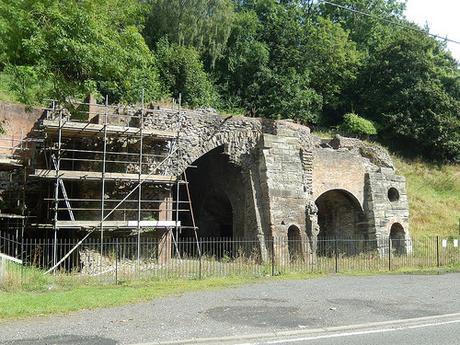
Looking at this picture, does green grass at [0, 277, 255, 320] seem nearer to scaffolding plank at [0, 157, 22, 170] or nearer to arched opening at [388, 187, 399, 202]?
scaffolding plank at [0, 157, 22, 170]

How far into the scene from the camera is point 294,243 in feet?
78.9

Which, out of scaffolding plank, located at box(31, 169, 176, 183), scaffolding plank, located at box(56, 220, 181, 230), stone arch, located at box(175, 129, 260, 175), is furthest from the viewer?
stone arch, located at box(175, 129, 260, 175)

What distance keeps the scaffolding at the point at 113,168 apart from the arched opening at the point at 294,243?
5.30m

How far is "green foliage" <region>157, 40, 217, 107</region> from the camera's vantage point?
129ft

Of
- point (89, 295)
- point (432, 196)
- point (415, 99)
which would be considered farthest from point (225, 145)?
point (415, 99)

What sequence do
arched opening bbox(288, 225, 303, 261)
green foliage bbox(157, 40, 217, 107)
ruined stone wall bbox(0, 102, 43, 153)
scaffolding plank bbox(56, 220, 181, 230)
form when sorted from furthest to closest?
green foliage bbox(157, 40, 217, 107)
ruined stone wall bbox(0, 102, 43, 153)
arched opening bbox(288, 225, 303, 261)
scaffolding plank bbox(56, 220, 181, 230)

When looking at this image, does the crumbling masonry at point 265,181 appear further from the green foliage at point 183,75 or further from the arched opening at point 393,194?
the green foliage at point 183,75

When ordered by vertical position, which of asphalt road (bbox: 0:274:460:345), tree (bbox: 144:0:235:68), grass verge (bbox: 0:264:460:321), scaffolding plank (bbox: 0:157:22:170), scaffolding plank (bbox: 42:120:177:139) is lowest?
asphalt road (bbox: 0:274:460:345)

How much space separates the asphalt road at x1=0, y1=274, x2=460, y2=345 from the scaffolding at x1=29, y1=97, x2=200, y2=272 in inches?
270

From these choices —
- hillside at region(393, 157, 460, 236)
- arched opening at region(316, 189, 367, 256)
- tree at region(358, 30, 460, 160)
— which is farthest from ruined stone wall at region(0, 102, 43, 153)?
tree at region(358, 30, 460, 160)

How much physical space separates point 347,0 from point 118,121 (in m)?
43.2

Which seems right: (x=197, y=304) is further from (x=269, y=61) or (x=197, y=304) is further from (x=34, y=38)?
(x=269, y=61)

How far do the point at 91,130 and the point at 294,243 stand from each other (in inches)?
389

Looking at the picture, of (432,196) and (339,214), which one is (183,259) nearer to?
(339,214)
